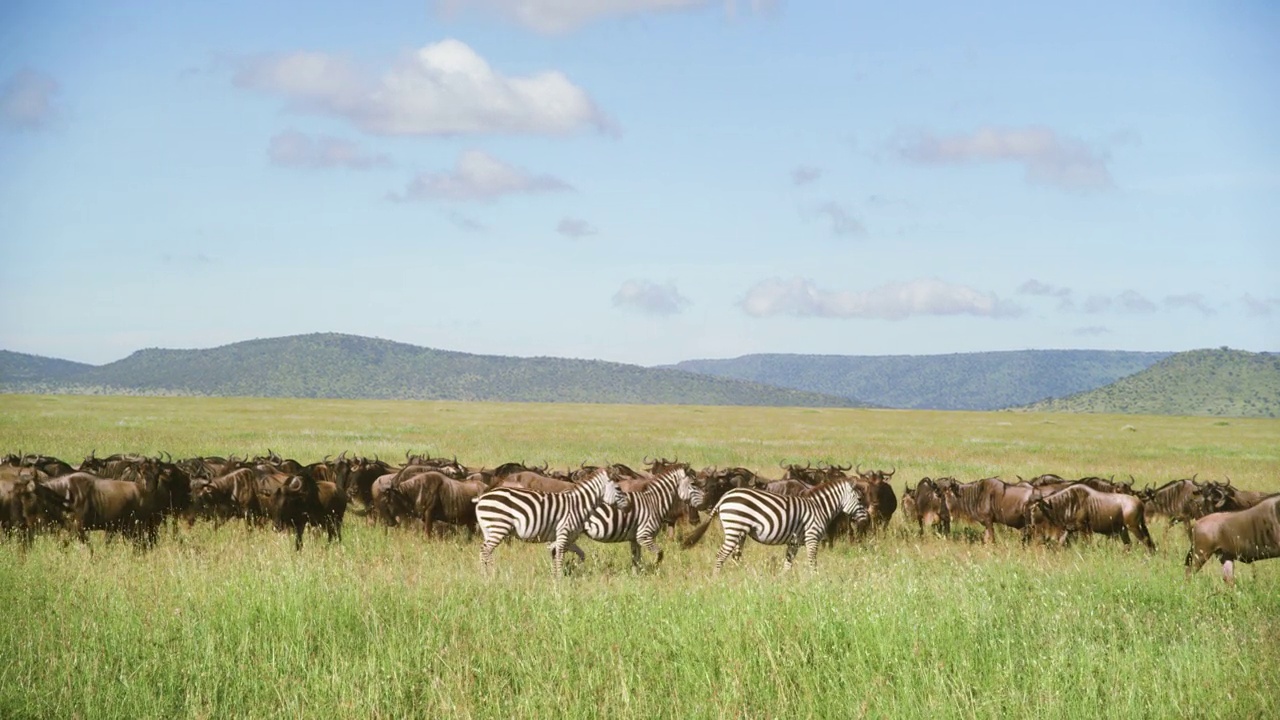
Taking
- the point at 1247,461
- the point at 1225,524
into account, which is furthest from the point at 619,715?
the point at 1247,461

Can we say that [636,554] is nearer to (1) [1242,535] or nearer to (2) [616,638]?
(2) [616,638]

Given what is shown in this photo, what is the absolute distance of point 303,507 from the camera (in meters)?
15.6

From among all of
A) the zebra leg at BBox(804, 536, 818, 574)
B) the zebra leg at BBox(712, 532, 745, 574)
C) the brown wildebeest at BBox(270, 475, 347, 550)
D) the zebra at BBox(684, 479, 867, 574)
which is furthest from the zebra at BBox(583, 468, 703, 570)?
the brown wildebeest at BBox(270, 475, 347, 550)

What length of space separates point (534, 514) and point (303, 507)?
4.77 m

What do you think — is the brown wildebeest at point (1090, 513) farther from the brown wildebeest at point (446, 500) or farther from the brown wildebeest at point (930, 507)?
the brown wildebeest at point (446, 500)

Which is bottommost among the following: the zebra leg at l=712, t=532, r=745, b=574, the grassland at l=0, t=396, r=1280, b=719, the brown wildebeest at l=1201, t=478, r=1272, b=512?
the grassland at l=0, t=396, r=1280, b=719

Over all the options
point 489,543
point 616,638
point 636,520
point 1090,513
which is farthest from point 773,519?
point 1090,513

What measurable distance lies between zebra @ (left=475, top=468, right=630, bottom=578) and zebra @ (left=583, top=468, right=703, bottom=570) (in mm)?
143

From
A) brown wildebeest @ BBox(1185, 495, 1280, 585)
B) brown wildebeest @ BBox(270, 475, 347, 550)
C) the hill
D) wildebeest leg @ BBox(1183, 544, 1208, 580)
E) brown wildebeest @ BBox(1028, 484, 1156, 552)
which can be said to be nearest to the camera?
brown wildebeest @ BBox(1185, 495, 1280, 585)

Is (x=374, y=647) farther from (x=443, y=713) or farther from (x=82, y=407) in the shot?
(x=82, y=407)

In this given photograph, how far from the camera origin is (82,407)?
71.0m

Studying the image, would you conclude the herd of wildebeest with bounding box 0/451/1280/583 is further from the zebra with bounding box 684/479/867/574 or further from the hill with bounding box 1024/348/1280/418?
the hill with bounding box 1024/348/1280/418

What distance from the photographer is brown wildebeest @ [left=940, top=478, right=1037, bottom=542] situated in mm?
16828

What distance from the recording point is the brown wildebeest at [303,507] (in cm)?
1539
